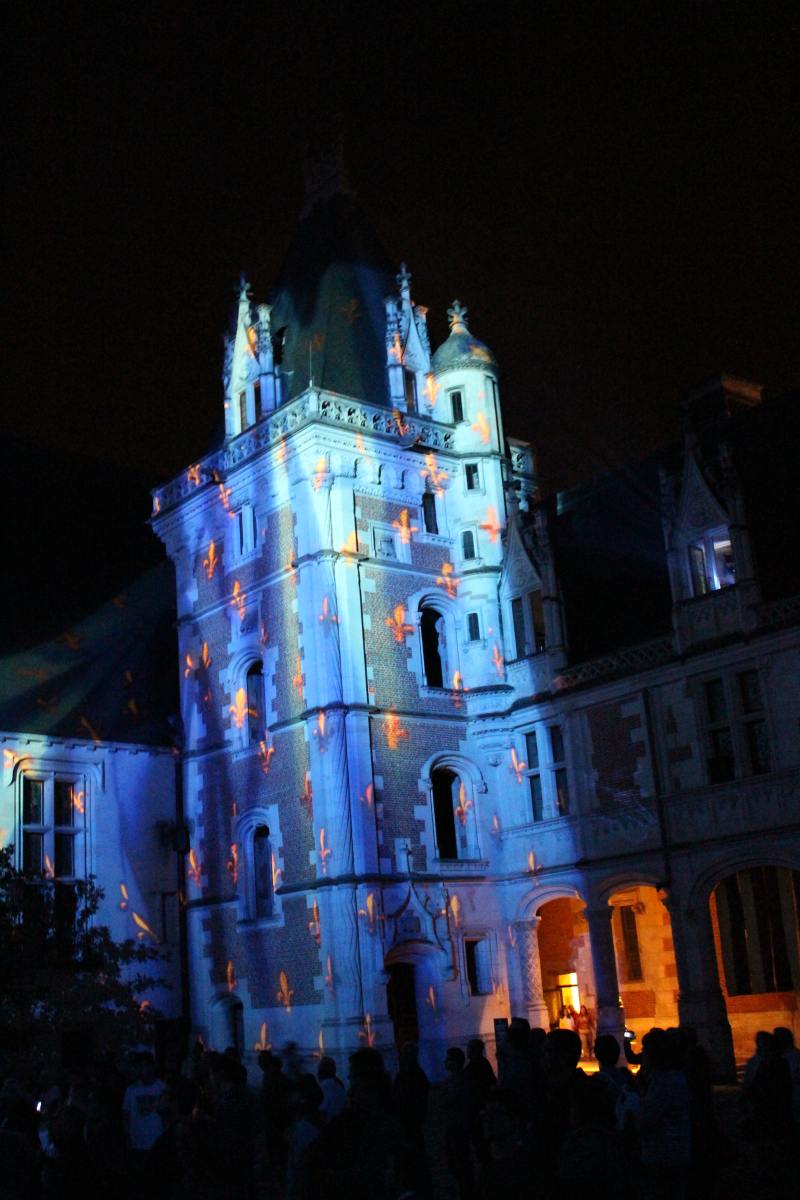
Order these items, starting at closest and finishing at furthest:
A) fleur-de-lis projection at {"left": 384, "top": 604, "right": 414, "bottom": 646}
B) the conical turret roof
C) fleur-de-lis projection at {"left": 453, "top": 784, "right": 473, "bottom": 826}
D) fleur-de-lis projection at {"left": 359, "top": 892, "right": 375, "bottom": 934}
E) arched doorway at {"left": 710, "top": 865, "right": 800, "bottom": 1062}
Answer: fleur-de-lis projection at {"left": 359, "top": 892, "right": 375, "bottom": 934}
arched doorway at {"left": 710, "top": 865, "right": 800, "bottom": 1062}
fleur-de-lis projection at {"left": 384, "top": 604, "right": 414, "bottom": 646}
fleur-de-lis projection at {"left": 453, "top": 784, "right": 473, "bottom": 826}
the conical turret roof

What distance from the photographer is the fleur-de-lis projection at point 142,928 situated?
30.4 meters

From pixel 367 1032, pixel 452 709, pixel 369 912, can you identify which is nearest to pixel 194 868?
pixel 369 912

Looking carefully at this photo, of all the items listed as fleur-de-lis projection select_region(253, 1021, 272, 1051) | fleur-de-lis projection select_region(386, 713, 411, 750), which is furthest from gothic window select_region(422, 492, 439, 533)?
fleur-de-lis projection select_region(253, 1021, 272, 1051)

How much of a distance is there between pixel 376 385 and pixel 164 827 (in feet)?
36.6

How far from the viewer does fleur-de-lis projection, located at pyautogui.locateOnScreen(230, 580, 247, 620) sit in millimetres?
30547

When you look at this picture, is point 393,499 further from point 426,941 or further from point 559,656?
point 426,941

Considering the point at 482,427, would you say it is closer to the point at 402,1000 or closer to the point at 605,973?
the point at 605,973

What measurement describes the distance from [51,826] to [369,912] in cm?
757

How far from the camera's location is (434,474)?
103 ft

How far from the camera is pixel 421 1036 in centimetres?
2748

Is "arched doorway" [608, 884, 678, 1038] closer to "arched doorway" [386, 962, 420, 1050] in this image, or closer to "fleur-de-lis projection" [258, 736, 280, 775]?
"arched doorway" [386, 962, 420, 1050]

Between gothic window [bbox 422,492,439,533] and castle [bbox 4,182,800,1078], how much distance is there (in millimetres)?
93

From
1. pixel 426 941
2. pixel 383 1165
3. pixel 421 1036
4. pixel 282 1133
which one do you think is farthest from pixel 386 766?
pixel 383 1165

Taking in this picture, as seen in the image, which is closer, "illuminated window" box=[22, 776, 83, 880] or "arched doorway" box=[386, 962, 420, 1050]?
"arched doorway" box=[386, 962, 420, 1050]
